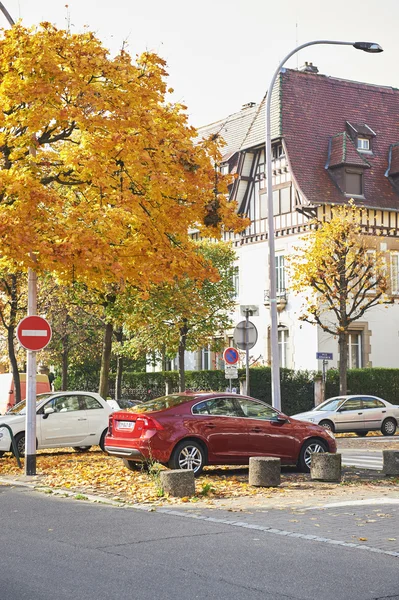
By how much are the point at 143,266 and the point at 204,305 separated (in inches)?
874

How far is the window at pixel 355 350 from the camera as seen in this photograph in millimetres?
46250

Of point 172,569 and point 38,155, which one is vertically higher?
point 38,155

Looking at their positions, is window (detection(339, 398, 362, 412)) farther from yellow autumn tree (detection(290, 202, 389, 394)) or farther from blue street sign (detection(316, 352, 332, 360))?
yellow autumn tree (detection(290, 202, 389, 394))

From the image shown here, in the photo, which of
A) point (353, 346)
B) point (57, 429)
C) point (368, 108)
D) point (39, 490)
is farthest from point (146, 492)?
point (368, 108)

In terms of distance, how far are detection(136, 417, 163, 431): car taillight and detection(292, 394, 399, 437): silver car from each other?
1672cm

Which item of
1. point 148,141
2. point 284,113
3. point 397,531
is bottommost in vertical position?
point 397,531

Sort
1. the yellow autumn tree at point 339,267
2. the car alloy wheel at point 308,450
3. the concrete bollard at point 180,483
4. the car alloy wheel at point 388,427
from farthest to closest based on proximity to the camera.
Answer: the yellow autumn tree at point 339,267 < the car alloy wheel at point 388,427 < the car alloy wheel at point 308,450 < the concrete bollard at point 180,483

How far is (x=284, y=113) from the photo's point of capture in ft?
154

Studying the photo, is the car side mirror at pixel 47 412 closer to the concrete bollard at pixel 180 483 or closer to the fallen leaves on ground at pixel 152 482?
the fallen leaves on ground at pixel 152 482

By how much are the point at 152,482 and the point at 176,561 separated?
7058 millimetres

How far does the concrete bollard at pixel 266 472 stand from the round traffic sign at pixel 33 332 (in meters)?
4.53

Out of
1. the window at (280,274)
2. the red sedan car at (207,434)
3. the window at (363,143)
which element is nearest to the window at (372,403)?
the window at (280,274)

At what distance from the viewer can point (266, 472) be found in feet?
51.8

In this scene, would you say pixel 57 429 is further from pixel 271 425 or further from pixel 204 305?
pixel 204 305
